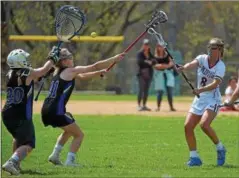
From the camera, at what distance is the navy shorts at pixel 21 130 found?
1037 cm

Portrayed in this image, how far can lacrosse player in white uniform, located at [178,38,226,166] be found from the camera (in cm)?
1156

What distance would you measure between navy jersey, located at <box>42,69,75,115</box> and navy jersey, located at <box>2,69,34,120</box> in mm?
739

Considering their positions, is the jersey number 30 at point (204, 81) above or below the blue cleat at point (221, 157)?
above

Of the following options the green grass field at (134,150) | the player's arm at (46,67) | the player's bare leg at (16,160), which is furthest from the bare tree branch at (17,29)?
the player's bare leg at (16,160)

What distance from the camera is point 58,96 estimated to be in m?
11.3

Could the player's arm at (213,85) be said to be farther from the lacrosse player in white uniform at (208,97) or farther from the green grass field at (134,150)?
the green grass field at (134,150)

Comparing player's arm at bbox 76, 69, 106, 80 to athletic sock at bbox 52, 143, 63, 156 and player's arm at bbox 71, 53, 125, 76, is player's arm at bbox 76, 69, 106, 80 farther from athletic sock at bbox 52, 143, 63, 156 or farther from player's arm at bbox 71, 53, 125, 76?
athletic sock at bbox 52, 143, 63, 156

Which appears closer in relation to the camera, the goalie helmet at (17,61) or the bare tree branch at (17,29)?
the goalie helmet at (17,61)

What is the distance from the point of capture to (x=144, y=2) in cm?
Answer: 4506

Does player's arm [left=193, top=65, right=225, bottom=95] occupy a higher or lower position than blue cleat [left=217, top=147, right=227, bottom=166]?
higher

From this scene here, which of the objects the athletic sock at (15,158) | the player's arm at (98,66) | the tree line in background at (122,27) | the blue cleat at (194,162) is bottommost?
the tree line in background at (122,27)

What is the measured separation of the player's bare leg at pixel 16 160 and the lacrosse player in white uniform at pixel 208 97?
2.65 meters

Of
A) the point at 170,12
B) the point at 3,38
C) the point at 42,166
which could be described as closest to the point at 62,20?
the point at 42,166

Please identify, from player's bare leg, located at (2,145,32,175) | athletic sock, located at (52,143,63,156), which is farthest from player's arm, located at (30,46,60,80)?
athletic sock, located at (52,143,63,156)
